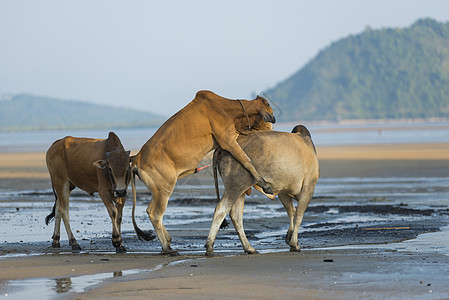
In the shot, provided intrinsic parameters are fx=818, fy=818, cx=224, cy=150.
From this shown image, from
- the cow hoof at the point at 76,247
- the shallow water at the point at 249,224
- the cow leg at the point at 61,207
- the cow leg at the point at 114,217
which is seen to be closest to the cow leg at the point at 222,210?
the shallow water at the point at 249,224

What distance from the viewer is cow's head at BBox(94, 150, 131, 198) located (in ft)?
39.9

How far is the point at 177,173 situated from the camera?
11.9 metres

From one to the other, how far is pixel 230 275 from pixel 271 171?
2.62m

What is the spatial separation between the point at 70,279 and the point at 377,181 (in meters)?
20.1

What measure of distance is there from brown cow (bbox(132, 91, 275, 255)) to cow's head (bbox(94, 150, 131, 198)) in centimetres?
26

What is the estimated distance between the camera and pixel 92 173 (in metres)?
13.1

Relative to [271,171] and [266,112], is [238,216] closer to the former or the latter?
[271,171]

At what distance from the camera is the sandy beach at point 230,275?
847cm

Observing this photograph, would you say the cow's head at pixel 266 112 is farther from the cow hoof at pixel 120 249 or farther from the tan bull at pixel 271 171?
the cow hoof at pixel 120 249

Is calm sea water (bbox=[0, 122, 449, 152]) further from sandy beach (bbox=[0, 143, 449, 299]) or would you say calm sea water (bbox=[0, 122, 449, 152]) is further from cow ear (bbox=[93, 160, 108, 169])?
sandy beach (bbox=[0, 143, 449, 299])

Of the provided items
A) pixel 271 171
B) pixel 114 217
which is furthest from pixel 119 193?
pixel 271 171

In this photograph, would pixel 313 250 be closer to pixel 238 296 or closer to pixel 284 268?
pixel 284 268

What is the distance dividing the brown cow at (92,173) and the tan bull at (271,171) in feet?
4.91

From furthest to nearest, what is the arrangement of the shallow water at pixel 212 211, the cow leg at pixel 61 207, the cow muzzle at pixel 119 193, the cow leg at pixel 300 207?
1. the shallow water at pixel 212 211
2. the cow leg at pixel 61 207
3. the cow muzzle at pixel 119 193
4. the cow leg at pixel 300 207
